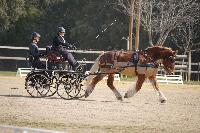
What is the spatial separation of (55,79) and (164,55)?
3203mm

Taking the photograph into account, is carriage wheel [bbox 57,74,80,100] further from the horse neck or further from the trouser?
the horse neck

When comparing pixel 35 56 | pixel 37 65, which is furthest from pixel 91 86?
pixel 35 56

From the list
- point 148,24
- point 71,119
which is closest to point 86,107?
point 71,119

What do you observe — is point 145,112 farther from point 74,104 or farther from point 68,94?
point 68,94

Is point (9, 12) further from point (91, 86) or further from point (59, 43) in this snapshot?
point (91, 86)

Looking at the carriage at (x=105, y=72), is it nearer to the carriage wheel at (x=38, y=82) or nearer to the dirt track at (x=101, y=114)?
the carriage wheel at (x=38, y=82)

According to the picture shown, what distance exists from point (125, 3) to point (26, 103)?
29350 mm

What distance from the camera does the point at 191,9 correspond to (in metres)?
40.7

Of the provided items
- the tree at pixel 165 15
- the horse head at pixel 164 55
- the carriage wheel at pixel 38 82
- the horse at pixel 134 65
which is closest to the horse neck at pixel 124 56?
the horse at pixel 134 65

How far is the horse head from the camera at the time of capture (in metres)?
16.7

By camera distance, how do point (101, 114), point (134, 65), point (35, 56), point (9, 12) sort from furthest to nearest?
1. point (9, 12)
2. point (35, 56)
3. point (134, 65)
4. point (101, 114)

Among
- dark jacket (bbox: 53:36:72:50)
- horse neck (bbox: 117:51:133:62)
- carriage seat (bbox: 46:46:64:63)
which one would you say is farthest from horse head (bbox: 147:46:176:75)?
carriage seat (bbox: 46:46:64:63)

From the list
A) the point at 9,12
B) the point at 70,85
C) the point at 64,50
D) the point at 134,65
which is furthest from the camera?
the point at 9,12

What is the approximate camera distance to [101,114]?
1279 centimetres
